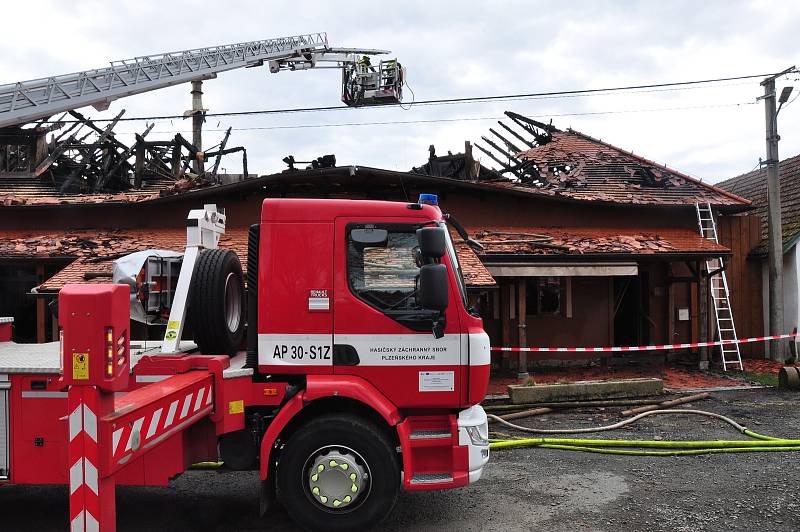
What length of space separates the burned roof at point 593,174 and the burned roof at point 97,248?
4.15 metres

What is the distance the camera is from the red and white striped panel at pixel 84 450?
3234mm

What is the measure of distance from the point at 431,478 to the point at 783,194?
56.9 ft

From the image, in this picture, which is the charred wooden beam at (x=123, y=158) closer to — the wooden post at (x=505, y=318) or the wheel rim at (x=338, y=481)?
the wooden post at (x=505, y=318)

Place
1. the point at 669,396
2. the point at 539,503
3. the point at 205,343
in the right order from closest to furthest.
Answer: the point at 205,343
the point at 539,503
the point at 669,396

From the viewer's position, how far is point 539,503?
19.0 feet

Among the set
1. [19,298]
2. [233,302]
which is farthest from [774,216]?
[19,298]

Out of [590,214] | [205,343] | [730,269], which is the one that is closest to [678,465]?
[205,343]

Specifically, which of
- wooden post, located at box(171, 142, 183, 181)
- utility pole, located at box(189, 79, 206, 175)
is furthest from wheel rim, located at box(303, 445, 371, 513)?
utility pole, located at box(189, 79, 206, 175)

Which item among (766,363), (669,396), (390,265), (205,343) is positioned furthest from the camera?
(766,363)

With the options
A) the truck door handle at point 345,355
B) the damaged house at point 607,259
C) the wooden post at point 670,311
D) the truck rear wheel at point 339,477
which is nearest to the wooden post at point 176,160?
the damaged house at point 607,259

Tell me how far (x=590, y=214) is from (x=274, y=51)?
58.0 feet

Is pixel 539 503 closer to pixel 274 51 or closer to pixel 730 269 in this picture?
pixel 730 269

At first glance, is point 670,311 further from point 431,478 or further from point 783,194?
point 431,478

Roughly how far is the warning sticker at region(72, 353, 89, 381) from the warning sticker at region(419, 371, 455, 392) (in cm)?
260
